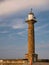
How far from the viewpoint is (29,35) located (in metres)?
27.8

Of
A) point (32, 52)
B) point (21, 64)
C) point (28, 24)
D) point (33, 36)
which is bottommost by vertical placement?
point (21, 64)

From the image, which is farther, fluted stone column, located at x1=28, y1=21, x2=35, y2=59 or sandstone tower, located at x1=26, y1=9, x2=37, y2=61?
fluted stone column, located at x1=28, y1=21, x2=35, y2=59

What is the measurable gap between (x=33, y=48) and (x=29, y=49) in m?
0.57

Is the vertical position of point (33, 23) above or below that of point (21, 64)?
above

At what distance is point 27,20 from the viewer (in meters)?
28.5

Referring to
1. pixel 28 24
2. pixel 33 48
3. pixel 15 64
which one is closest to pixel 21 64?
pixel 15 64

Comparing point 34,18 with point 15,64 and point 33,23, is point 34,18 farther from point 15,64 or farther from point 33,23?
point 15,64

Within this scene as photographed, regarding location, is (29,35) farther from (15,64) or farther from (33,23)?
(15,64)

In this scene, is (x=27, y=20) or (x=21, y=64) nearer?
(x=21, y=64)

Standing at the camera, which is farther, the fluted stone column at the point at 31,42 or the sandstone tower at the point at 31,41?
the fluted stone column at the point at 31,42

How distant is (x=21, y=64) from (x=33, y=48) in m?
2.83

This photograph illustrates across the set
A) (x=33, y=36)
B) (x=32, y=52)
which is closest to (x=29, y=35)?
(x=33, y=36)

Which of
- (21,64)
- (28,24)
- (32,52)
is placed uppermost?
(28,24)

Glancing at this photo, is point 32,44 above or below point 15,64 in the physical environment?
above
